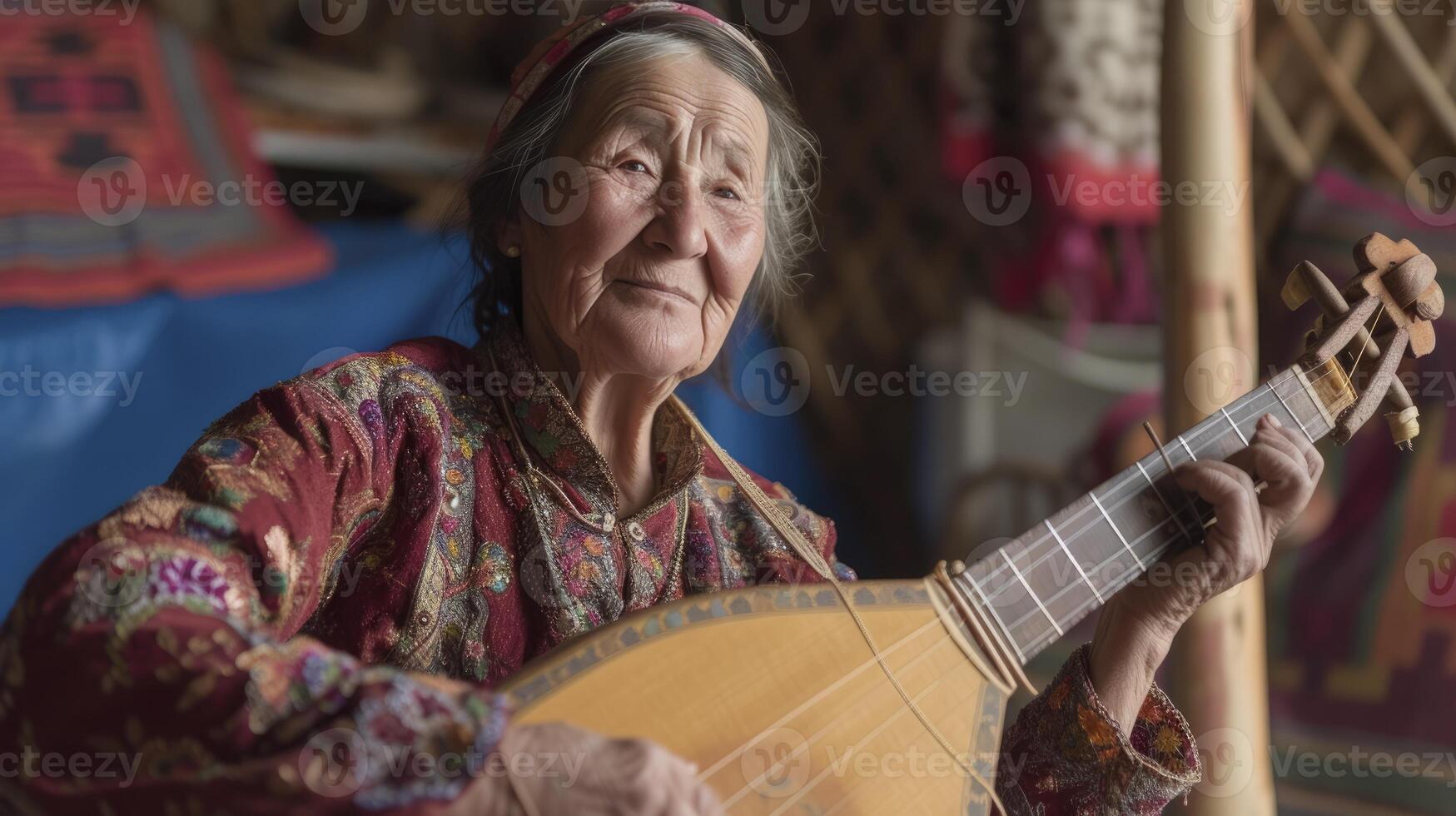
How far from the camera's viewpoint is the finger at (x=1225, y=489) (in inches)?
31.4

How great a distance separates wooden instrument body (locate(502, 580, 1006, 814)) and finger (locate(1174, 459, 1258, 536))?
0.20m

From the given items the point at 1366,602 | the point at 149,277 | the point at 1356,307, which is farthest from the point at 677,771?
the point at 1366,602

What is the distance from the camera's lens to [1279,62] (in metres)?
1.74

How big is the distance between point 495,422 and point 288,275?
0.77 metres

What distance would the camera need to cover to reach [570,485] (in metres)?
0.83

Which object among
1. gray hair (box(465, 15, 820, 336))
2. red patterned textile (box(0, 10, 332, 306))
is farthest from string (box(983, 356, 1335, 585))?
red patterned textile (box(0, 10, 332, 306))

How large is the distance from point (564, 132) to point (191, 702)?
0.49 m

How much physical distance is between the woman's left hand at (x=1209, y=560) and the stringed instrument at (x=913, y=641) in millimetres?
20

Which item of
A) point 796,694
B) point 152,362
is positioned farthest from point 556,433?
point 152,362

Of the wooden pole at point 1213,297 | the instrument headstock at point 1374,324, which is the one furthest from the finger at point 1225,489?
the wooden pole at point 1213,297

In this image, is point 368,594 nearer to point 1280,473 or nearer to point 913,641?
point 913,641

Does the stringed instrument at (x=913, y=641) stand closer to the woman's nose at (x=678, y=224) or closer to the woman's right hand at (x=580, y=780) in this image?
the woman's right hand at (x=580, y=780)

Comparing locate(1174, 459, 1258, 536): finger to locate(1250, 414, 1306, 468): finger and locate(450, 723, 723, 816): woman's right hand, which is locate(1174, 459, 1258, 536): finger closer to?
locate(1250, 414, 1306, 468): finger

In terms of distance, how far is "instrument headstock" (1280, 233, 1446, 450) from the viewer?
854 mm
